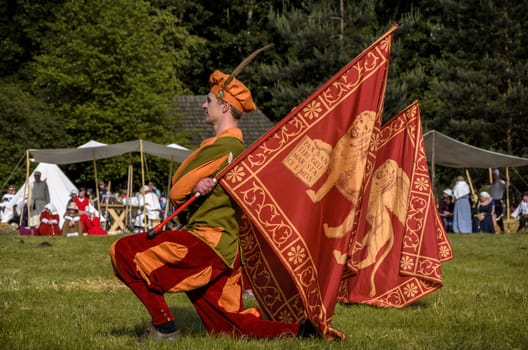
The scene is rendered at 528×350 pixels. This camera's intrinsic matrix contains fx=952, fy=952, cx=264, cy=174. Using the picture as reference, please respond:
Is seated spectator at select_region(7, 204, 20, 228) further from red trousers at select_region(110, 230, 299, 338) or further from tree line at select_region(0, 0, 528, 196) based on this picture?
red trousers at select_region(110, 230, 299, 338)

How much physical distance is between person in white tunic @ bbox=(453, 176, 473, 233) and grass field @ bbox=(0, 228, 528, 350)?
45.0 feet

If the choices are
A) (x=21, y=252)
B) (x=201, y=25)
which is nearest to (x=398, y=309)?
(x=21, y=252)

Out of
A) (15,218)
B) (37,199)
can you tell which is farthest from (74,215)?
(15,218)

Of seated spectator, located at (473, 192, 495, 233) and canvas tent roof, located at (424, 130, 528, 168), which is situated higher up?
canvas tent roof, located at (424, 130, 528, 168)

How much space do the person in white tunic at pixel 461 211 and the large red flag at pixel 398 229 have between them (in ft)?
60.0

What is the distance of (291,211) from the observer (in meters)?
5.85

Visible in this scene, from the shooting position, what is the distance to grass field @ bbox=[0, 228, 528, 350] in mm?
6262

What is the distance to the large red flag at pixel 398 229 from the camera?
346 inches

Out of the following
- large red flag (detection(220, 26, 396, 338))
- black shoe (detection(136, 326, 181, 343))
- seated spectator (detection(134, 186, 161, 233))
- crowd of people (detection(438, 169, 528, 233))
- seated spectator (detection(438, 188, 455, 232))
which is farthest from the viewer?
seated spectator (detection(438, 188, 455, 232))

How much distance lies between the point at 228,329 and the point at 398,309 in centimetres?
274

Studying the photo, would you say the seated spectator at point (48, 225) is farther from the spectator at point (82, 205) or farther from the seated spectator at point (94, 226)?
the seated spectator at point (94, 226)

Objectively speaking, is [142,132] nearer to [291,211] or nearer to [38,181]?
[38,181]

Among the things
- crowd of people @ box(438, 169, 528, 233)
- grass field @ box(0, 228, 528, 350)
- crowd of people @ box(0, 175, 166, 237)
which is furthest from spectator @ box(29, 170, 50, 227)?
grass field @ box(0, 228, 528, 350)

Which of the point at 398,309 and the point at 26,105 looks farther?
the point at 26,105
